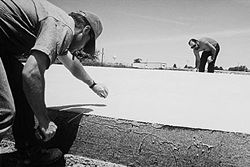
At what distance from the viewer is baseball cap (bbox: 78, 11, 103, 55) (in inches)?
52.9

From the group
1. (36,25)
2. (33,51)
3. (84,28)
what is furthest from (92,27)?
(33,51)

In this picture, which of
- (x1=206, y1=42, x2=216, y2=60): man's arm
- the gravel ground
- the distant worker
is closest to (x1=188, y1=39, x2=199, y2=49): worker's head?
the distant worker

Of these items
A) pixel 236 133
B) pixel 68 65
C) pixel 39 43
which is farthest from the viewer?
pixel 68 65

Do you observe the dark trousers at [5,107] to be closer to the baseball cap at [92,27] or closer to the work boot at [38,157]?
the work boot at [38,157]

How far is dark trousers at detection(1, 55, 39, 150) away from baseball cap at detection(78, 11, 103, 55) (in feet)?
1.49

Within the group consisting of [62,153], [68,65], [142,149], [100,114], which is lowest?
[62,153]

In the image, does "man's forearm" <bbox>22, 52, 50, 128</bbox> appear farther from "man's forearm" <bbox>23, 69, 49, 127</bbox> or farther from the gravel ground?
the gravel ground

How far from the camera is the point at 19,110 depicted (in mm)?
1473

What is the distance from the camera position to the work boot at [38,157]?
54.8 inches

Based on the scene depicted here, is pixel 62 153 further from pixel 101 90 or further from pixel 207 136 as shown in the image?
pixel 207 136

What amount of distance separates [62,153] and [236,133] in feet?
3.31

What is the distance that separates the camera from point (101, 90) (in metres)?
1.84

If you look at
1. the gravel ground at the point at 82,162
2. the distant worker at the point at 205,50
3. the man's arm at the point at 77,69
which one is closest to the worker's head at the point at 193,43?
the distant worker at the point at 205,50

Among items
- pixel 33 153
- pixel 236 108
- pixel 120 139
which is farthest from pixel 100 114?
pixel 236 108
